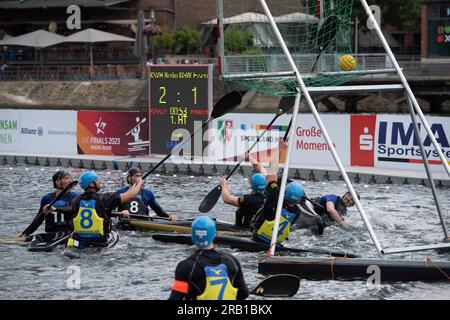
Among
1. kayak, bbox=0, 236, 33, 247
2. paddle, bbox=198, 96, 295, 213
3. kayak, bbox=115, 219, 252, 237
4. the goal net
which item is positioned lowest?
kayak, bbox=0, 236, 33, 247

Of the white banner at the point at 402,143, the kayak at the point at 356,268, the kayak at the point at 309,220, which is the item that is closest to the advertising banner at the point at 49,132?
the white banner at the point at 402,143

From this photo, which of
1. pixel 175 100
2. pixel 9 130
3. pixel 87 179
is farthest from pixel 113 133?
pixel 87 179

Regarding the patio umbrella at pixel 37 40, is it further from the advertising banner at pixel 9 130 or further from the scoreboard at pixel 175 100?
the scoreboard at pixel 175 100

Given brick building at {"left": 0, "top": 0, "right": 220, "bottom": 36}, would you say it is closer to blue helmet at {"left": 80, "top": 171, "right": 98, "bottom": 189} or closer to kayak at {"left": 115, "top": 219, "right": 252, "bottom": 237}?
kayak at {"left": 115, "top": 219, "right": 252, "bottom": 237}

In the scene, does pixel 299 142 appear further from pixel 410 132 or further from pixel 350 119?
pixel 410 132

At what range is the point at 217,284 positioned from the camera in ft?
28.7

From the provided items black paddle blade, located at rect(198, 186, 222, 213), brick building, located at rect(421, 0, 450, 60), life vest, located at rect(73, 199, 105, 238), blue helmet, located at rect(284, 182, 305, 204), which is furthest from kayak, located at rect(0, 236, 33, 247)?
brick building, located at rect(421, 0, 450, 60)

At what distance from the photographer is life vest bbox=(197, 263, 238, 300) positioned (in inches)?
343

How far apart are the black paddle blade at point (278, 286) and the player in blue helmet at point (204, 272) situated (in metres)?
0.94

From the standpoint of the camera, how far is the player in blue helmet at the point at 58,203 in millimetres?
14508

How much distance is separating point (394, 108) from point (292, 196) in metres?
40.0

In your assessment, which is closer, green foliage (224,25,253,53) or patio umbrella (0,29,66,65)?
green foliage (224,25,253,53)

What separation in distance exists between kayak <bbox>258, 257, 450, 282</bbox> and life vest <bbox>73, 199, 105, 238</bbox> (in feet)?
9.14

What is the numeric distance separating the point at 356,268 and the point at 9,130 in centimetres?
1987
